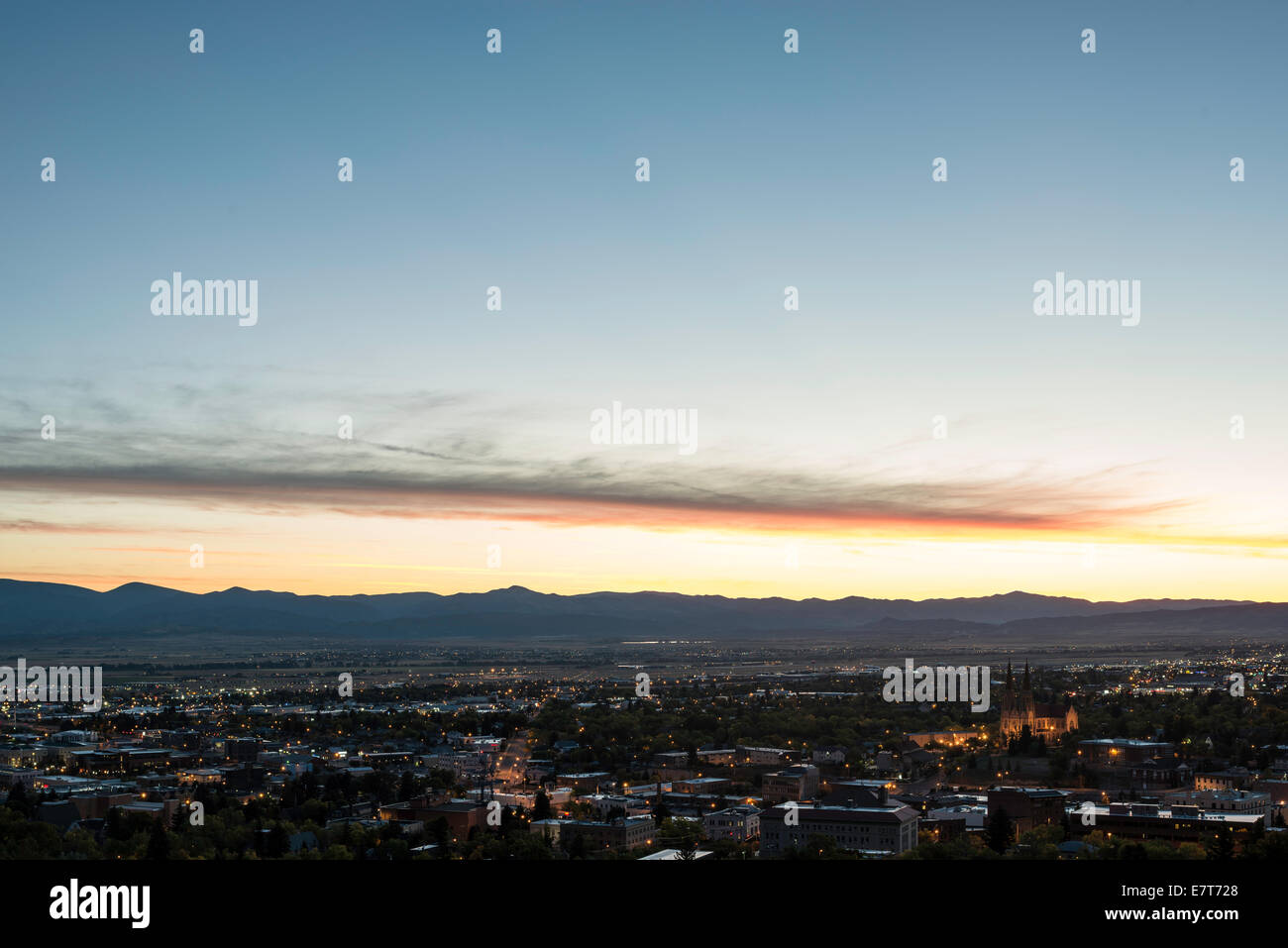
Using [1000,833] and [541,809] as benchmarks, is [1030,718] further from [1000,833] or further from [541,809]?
[1000,833]

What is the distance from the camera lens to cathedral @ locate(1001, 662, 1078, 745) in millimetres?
108812

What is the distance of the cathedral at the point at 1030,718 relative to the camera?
10881 cm

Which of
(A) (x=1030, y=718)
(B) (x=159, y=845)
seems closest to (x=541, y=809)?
(B) (x=159, y=845)

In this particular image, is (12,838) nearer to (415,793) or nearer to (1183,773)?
(415,793)

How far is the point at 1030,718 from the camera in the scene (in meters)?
110

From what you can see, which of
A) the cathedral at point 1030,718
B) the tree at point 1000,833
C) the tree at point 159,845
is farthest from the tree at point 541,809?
the cathedral at point 1030,718

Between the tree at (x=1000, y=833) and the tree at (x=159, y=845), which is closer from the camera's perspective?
the tree at (x=159, y=845)

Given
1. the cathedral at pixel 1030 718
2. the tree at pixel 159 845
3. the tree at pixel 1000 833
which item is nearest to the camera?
the tree at pixel 159 845

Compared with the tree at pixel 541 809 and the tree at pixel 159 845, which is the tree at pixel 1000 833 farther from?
the tree at pixel 159 845

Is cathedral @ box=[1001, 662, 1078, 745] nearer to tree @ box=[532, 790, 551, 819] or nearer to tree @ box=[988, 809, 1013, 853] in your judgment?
tree @ box=[532, 790, 551, 819]
